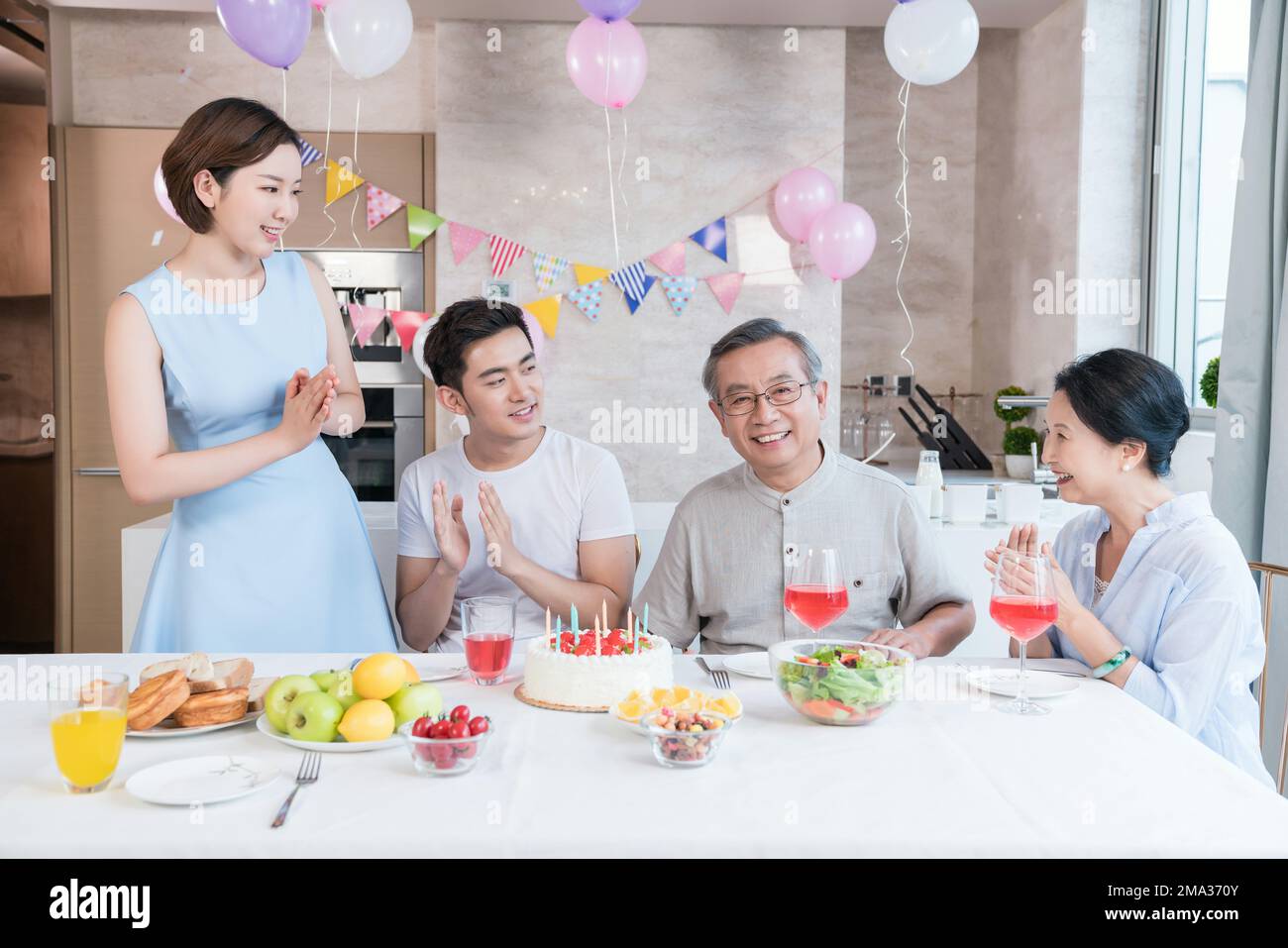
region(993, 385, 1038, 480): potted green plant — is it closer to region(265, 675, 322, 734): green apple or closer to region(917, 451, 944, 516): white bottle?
region(917, 451, 944, 516): white bottle

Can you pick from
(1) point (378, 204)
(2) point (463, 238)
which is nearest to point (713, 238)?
(2) point (463, 238)

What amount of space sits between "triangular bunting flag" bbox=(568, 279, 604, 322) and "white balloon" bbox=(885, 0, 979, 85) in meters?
1.51

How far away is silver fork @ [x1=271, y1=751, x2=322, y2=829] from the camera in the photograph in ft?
3.71

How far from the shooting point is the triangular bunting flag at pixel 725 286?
14.9 feet

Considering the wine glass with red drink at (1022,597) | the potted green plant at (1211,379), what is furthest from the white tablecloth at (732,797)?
the potted green plant at (1211,379)

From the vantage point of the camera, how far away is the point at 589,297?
453 centimetres

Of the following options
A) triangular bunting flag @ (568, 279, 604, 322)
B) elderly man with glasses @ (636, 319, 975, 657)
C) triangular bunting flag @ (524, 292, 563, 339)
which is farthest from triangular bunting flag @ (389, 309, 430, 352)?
elderly man with glasses @ (636, 319, 975, 657)

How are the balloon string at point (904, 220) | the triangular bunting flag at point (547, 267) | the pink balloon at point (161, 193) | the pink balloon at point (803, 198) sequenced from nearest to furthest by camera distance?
the pink balloon at point (161, 193) → the pink balloon at point (803, 198) → the triangular bunting flag at point (547, 267) → the balloon string at point (904, 220)

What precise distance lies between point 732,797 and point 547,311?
3513mm

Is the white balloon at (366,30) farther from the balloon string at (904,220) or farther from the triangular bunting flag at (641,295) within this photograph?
the balloon string at (904,220)

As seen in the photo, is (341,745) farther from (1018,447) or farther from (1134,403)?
(1018,447)

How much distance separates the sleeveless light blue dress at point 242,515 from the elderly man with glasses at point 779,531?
685 millimetres
